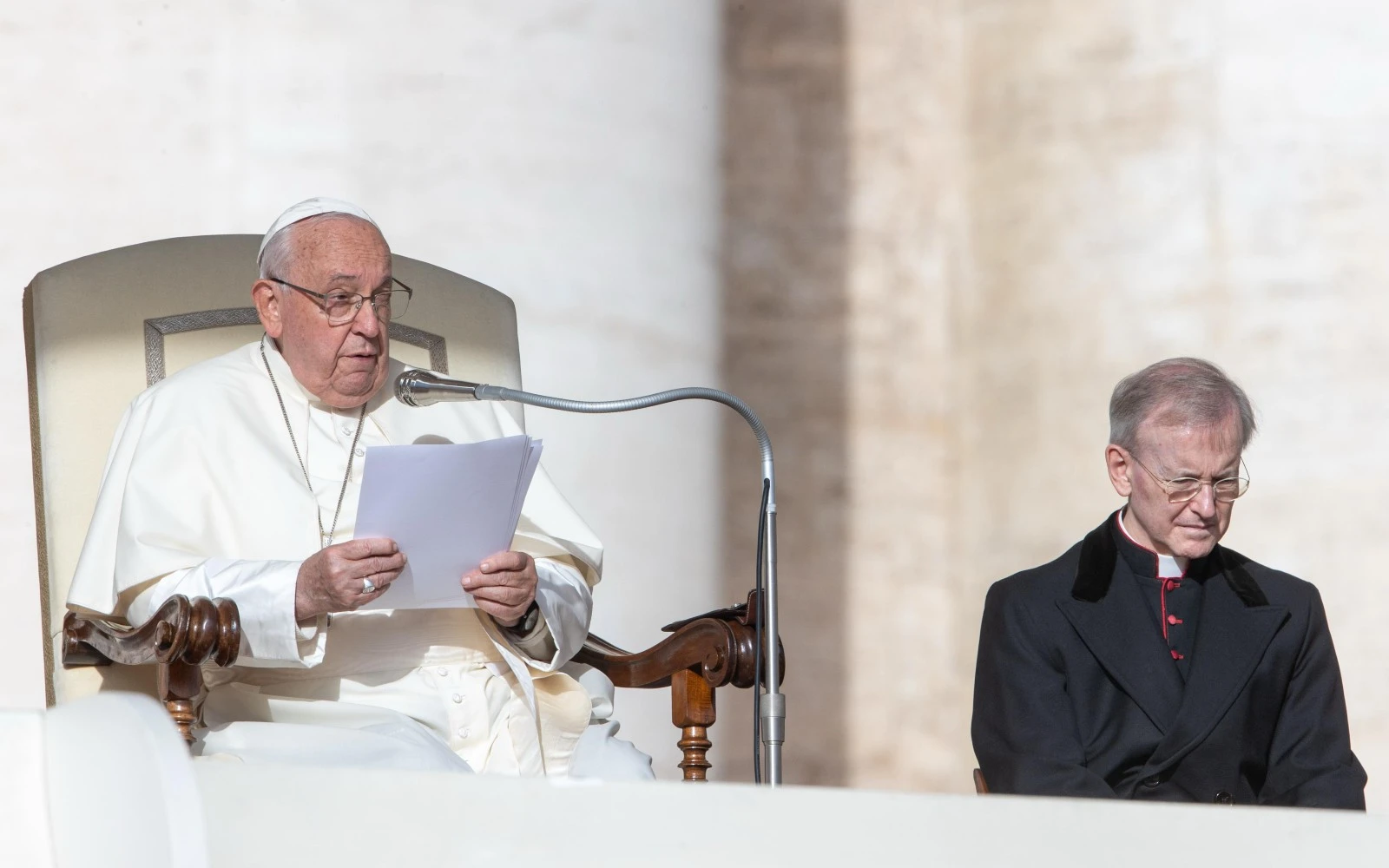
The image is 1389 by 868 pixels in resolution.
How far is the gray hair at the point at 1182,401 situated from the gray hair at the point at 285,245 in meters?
1.52

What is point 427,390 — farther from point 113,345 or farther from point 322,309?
point 113,345

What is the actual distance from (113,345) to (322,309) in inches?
19.0

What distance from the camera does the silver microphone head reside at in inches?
115

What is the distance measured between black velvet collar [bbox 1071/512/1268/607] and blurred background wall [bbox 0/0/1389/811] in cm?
216

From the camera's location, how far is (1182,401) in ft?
10.3

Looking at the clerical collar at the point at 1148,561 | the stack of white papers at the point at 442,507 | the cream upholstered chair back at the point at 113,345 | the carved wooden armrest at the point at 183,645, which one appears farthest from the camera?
the cream upholstered chair back at the point at 113,345

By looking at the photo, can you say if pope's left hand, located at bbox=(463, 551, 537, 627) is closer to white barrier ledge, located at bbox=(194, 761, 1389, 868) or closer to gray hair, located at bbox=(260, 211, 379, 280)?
gray hair, located at bbox=(260, 211, 379, 280)

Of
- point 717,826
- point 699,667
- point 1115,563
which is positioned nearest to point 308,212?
point 699,667

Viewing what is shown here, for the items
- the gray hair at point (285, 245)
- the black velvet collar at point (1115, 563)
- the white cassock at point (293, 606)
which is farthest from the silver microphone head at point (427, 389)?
the black velvet collar at point (1115, 563)

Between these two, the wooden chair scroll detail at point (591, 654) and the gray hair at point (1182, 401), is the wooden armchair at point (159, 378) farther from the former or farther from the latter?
the gray hair at point (1182, 401)

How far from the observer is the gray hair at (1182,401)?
3119mm

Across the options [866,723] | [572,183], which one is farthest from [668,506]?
[866,723]

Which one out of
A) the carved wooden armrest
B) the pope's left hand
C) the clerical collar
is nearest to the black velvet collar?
the clerical collar

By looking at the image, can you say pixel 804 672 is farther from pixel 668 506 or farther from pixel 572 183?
pixel 572 183
